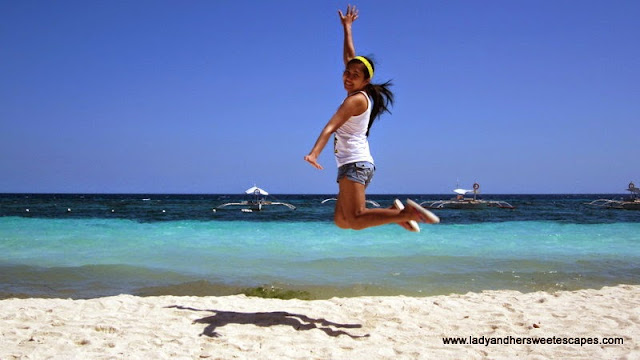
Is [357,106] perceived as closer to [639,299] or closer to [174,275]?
[639,299]

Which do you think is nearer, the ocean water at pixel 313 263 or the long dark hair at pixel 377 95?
the long dark hair at pixel 377 95

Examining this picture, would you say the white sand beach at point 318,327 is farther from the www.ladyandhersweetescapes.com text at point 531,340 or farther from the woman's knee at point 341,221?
the woman's knee at point 341,221

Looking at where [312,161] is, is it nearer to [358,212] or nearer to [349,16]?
[358,212]

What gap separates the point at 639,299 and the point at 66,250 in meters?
11.9

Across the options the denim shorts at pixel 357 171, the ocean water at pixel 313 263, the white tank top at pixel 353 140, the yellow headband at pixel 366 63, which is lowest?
the ocean water at pixel 313 263

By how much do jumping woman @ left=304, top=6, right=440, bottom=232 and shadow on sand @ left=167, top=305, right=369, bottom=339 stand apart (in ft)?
3.65

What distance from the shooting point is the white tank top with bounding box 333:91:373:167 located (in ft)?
13.1

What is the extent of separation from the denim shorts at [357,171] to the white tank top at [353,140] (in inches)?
1.4

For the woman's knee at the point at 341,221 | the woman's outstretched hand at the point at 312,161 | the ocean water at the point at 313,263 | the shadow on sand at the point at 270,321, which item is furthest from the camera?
the ocean water at the point at 313,263

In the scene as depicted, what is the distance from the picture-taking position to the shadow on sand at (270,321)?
4.51m

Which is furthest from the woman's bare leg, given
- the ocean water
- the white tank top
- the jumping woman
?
the ocean water

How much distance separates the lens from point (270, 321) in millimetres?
4820

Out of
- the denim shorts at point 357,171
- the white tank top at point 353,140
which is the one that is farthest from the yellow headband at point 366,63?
the denim shorts at point 357,171

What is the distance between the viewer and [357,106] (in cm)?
387
